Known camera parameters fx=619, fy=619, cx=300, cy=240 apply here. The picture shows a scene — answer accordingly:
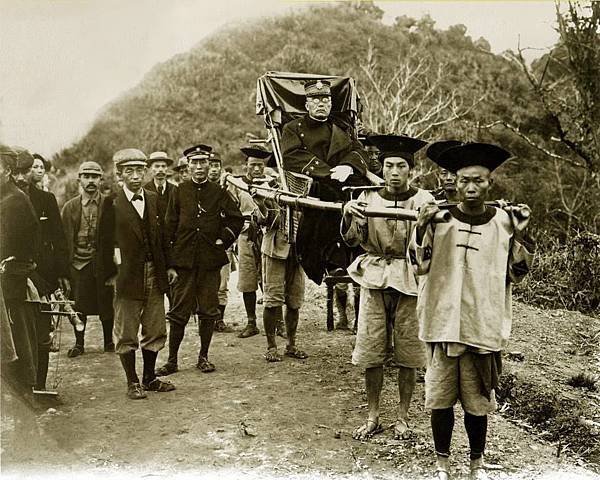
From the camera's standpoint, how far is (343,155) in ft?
17.9

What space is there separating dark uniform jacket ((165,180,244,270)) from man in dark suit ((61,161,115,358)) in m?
1.21

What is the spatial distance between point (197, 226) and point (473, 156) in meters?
2.84

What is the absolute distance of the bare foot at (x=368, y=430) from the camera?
410cm

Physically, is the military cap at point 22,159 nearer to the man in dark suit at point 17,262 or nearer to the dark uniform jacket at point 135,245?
Result: the man in dark suit at point 17,262

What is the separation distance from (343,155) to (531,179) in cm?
1398

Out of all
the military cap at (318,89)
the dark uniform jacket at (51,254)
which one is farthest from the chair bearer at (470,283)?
the dark uniform jacket at (51,254)

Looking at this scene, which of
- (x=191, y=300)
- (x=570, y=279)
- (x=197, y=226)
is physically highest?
(x=197, y=226)

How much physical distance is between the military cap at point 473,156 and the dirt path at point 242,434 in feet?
5.89

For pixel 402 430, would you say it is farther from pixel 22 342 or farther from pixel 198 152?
pixel 198 152

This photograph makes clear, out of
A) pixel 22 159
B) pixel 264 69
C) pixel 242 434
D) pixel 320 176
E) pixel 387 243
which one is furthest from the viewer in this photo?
pixel 264 69

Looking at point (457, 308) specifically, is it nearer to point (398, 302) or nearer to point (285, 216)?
point (398, 302)

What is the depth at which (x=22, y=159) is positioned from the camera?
4363mm

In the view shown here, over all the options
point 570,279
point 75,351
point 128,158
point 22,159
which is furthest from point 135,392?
point 570,279

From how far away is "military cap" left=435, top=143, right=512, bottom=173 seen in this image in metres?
3.22
